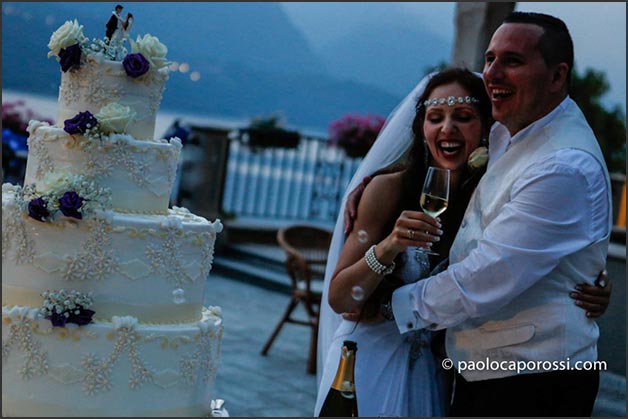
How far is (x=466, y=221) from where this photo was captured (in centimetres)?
270

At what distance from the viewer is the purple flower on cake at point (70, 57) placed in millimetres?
2992

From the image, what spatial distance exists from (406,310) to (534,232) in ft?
1.57

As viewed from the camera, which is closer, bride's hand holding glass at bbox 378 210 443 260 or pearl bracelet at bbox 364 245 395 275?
bride's hand holding glass at bbox 378 210 443 260

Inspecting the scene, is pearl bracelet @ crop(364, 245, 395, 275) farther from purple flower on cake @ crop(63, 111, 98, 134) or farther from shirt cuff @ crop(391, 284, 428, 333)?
purple flower on cake @ crop(63, 111, 98, 134)

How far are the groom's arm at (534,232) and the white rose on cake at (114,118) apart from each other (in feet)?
4.04

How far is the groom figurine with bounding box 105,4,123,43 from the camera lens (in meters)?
3.04

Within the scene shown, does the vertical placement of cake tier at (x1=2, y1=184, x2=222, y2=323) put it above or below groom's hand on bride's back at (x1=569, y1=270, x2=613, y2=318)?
below

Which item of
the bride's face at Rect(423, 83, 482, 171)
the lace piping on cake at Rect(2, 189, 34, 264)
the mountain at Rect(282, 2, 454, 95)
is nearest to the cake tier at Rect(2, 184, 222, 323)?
the lace piping on cake at Rect(2, 189, 34, 264)

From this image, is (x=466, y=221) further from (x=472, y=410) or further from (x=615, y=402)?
(x=615, y=402)

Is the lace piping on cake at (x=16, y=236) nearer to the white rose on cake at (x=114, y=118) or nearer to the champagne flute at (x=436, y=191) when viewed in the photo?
the white rose on cake at (x=114, y=118)

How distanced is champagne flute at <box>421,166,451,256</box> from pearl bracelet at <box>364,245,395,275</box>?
260 mm

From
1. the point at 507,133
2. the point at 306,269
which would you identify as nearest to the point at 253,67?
the point at 306,269

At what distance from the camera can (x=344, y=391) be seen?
278cm

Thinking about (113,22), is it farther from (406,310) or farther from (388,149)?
(406,310)
